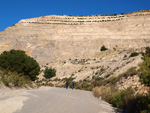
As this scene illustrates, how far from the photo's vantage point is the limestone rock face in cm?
5922

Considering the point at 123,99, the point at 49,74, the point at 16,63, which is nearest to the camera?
the point at 123,99

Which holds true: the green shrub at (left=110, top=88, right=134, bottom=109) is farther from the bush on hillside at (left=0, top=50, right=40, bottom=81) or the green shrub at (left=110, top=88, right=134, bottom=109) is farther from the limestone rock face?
the limestone rock face

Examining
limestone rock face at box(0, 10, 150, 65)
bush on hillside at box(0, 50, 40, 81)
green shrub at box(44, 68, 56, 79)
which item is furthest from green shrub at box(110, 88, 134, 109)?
limestone rock face at box(0, 10, 150, 65)

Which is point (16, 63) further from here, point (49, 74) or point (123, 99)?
point (49, 74)

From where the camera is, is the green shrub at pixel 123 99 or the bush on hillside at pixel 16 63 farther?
the bush on hillside at pixel 16 63

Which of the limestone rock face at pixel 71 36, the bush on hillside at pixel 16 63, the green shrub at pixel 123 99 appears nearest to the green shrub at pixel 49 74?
the limestone rock face at pixel 71 36

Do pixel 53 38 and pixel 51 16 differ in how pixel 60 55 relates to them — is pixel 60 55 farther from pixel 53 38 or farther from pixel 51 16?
pixel 51 16

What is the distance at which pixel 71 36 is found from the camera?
2549 inches

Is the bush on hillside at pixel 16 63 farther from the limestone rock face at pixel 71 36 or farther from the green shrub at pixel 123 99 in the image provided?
the limestone rock face at pixel 71 36

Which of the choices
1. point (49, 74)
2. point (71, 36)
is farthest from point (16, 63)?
point (71, 36)

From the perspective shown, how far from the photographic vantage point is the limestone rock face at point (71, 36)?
59.2 metres

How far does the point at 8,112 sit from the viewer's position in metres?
4.76

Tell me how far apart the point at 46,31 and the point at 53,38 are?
15.2 ft

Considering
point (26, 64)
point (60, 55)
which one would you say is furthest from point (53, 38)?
point (26, 64)
